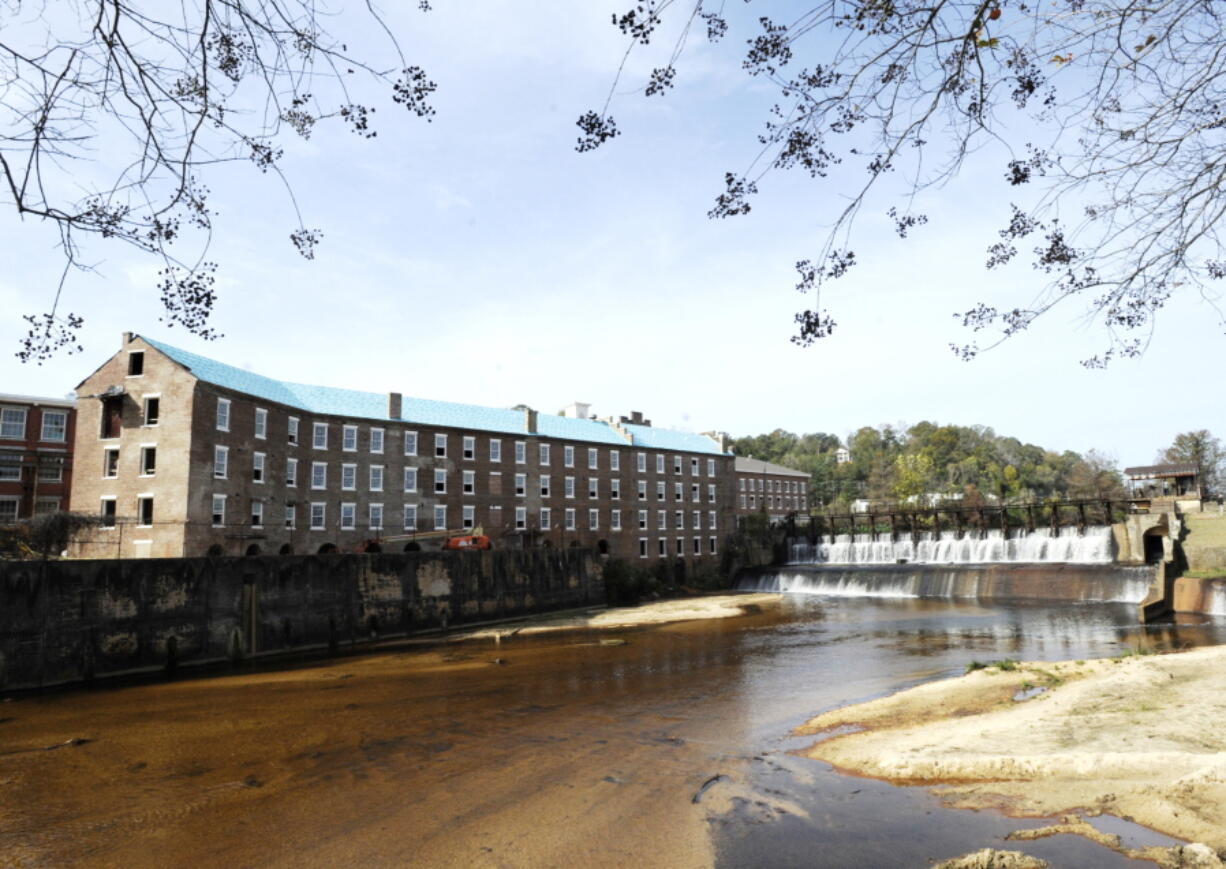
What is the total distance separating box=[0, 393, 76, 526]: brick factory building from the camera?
44.7 meters

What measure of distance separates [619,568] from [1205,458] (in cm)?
7891

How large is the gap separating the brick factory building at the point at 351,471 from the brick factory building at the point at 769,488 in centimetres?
2696

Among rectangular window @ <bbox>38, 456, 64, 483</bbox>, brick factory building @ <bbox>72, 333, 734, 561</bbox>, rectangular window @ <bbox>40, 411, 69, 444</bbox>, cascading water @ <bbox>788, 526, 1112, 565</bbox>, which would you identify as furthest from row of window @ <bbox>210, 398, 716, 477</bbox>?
rectangular window @ <bbox>40, 411, 69, 444</bbox>

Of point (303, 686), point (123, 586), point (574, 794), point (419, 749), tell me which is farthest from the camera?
point (123, 586)

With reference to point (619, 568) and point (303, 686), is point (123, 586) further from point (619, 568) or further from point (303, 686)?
point (619, 568)

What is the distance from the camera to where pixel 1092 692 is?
1482cm

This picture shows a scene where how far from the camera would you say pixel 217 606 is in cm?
2859

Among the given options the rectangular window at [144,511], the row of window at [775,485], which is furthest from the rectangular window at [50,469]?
the row of window at [775,485]

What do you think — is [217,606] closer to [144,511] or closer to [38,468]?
[144,511]

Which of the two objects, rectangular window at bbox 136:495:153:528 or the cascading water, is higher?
rectangular window at bbox 136:495:153:528

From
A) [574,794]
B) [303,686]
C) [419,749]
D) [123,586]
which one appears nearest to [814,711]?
[574,794]

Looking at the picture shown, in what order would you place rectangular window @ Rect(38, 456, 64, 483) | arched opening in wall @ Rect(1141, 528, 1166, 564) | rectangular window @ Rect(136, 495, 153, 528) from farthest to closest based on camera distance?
rectangular window @ Rect(38, 456, 64, 483) < arched opening in wall @ Rect(1141, 528, 1166, 564) < rectangular window @ Rect(136, 495, 153, 528)

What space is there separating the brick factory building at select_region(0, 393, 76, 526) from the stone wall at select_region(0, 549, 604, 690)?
2398cm

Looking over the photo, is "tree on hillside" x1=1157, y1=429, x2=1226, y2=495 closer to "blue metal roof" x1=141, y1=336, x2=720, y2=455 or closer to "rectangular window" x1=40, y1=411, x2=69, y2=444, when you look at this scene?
Result: "blue metal roof" x1=141, y1=336, x2=720, y2=455
